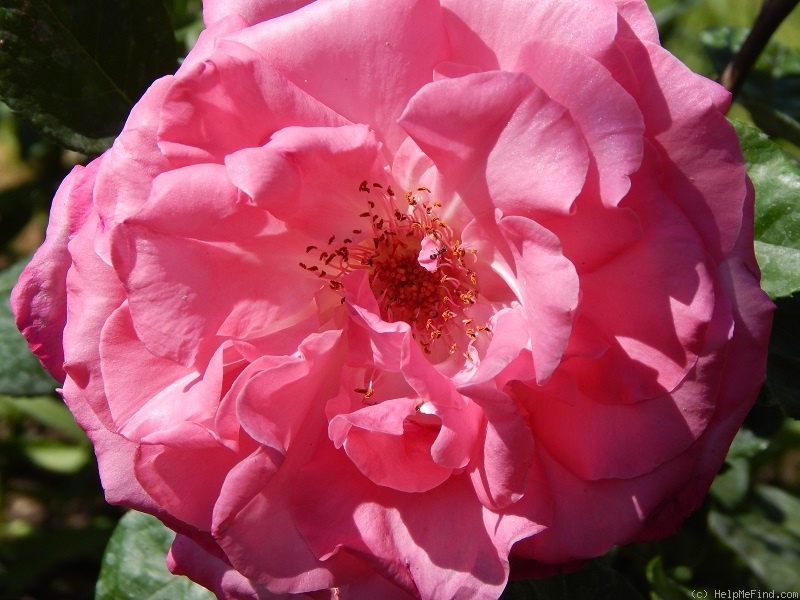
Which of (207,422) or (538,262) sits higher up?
(538,262)

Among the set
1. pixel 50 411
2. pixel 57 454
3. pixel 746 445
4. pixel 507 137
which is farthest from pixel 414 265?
pixel 57 454

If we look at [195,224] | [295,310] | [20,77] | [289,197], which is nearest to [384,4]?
[289,197]

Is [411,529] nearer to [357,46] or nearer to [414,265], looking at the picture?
[414,265]

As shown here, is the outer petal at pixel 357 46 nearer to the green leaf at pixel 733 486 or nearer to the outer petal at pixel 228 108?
the outer petal at pixel 228 108

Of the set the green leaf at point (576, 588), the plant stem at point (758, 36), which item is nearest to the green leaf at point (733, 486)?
the green leaf at point (576, 588)

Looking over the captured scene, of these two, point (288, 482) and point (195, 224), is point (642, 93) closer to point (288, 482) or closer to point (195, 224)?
point (195, 224)
